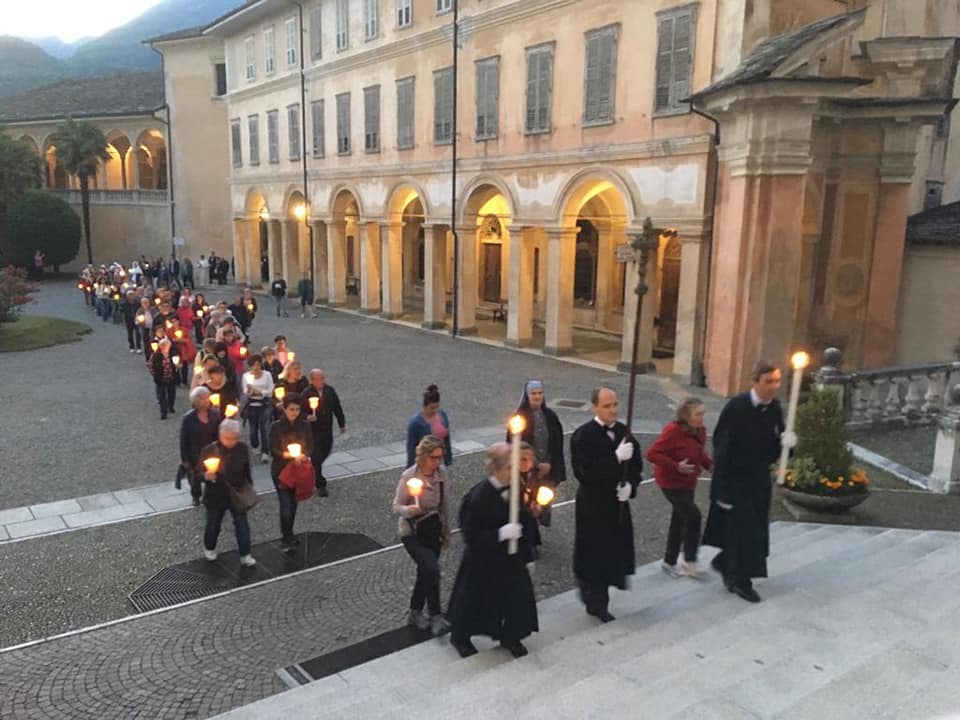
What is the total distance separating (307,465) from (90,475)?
4727 millimetres

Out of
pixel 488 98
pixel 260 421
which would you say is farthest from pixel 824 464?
pixel 488 98

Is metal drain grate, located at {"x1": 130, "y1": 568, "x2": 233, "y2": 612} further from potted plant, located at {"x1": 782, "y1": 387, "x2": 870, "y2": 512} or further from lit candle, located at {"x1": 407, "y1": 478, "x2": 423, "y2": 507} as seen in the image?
potted plant, located at {"x1": 782, "y1": 387, "x2": 870, "y2": 512}

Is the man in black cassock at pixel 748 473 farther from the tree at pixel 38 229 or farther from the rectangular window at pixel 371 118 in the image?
the tree at pixel 38 229

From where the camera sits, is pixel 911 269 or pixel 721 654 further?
pixel 911 269

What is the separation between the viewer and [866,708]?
452cm

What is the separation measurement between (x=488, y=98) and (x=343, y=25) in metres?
9.52

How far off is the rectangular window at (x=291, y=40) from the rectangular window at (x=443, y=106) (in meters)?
10.5

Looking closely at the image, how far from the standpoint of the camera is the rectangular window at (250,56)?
116ft

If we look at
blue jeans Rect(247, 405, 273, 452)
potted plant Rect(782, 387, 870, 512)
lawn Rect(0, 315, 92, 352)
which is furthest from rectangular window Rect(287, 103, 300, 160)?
potted plant Rect(782, 387, 870, 512)

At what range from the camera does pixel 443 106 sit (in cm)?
2398

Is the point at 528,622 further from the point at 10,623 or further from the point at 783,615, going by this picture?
the point at 10,623

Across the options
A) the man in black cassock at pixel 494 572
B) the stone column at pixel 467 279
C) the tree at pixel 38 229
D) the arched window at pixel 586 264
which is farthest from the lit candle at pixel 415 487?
the tree at pixel 38 229

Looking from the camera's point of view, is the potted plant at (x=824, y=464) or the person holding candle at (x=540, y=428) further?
the potted plant at (x=824, y=464)

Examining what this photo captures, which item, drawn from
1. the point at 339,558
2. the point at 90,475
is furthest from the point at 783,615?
the point at 90,475
